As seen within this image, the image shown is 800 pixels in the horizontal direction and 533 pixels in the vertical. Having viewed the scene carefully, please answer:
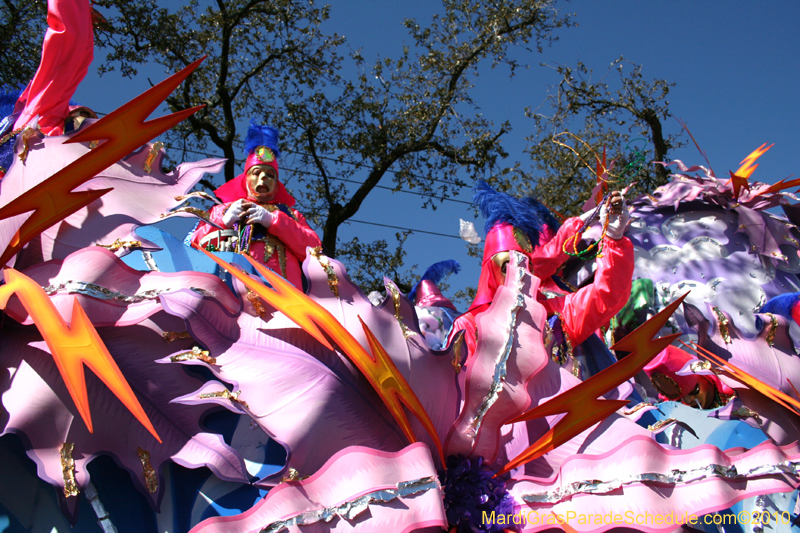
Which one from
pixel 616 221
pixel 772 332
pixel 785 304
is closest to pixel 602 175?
pixel 616 221

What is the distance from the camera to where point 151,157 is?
5.90 ft

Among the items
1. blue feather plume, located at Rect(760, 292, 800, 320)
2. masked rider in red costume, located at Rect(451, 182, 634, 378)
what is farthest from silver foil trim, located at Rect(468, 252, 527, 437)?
blue feather plume, located at Rect(760, 292, 800, 320)

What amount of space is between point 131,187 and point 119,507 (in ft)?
2.63

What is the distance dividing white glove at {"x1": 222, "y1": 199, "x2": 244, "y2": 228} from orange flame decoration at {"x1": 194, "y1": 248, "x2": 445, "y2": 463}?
1.56 meters

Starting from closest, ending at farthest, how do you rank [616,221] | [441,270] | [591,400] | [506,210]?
[591,400], [616,221], [506,210], [441,270]

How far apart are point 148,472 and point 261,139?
243 centimetres

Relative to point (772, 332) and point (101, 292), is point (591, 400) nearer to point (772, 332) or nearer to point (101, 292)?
point (772, 332)

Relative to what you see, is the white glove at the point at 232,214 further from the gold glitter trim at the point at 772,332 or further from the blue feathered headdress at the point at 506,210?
the gold glitter trim at the point at 772,332

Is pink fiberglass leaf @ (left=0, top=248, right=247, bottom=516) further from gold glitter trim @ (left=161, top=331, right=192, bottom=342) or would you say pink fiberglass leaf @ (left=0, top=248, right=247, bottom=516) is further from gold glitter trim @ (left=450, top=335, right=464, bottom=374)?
gold glitter trim @ (left=450, top=335, right=464, bottom=374)

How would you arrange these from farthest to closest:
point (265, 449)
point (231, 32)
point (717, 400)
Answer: point (231, 32)
point (717, 400)
point (265, 449)

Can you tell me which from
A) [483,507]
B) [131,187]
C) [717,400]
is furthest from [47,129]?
[717,400]

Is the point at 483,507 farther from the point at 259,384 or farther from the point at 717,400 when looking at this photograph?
the point at 717,400

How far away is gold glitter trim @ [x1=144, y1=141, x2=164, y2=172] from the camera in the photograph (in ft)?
5.83

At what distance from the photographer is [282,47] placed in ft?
25.8
